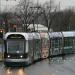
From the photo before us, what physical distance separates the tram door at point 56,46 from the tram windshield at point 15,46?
43.9 feet

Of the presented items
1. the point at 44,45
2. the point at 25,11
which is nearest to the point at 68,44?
the point at 44,45

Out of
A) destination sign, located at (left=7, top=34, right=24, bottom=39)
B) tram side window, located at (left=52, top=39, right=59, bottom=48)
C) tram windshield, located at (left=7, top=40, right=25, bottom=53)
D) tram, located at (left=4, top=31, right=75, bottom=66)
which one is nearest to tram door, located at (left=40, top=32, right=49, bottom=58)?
tram, located at (left=4, top=31, right=75, bottom=66)

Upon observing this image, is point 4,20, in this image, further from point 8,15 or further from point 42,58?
point 42,58

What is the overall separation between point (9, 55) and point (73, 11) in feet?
314

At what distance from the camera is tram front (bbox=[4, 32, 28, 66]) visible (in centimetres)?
3500

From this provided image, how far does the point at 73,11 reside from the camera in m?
129

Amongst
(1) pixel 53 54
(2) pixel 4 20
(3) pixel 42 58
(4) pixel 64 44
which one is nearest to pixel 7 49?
(3) pixel 42 58

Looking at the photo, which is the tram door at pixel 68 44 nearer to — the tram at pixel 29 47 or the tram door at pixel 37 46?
the tram at pixel 29 47

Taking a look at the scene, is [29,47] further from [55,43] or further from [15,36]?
[55,43]

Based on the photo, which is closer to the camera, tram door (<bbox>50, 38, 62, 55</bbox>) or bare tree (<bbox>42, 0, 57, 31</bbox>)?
tram door (<bbox>50, 38, 62, 55</bbox>)

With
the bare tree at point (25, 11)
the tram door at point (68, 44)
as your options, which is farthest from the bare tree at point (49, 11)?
the tram door at point (68, 44)

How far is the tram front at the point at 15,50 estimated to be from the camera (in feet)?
115

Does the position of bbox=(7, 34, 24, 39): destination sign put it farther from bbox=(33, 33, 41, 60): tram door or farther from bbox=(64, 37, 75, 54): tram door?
bbox=(64, 37, 75, 54): tram door

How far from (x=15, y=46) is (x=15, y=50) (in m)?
0.33
